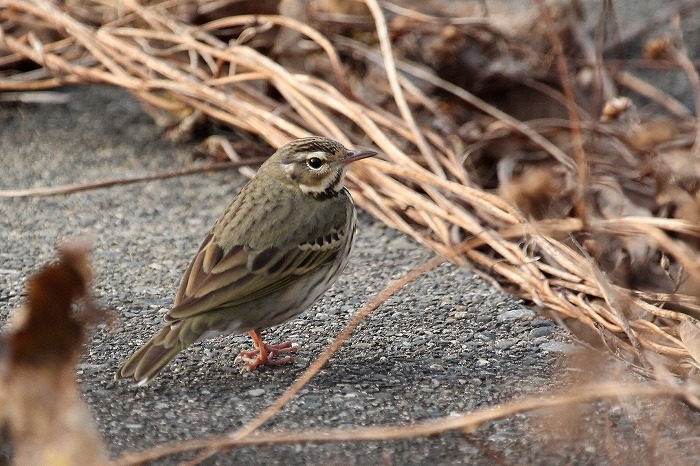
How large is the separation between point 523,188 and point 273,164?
1127mm

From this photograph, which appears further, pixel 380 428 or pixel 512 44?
pixel 512 44

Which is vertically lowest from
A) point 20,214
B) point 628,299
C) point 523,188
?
point 20,214

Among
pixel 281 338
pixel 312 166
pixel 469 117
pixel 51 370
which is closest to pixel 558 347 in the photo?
pixel 281 338

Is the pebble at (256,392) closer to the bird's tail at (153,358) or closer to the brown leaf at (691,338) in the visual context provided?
the bird's tail at (153,358)

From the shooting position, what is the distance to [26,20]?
6996 mm

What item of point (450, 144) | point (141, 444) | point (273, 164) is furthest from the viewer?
point (450, 144)

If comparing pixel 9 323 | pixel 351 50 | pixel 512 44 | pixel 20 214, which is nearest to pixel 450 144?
pixel 351 50

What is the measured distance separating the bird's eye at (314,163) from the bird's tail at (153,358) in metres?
1.13

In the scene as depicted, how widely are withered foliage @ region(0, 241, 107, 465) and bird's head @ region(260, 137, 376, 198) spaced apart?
7.10 feet

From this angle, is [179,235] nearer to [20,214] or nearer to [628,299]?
[20,214]

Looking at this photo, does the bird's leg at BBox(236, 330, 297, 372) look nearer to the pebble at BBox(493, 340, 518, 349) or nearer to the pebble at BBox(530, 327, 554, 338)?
the pebble at BBox(493, 340, 518, 349)

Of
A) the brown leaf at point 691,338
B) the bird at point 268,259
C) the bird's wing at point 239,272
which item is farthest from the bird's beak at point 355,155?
the brown leaf at point 691,338

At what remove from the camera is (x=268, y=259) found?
13.7ft

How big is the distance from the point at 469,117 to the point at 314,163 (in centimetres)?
259
